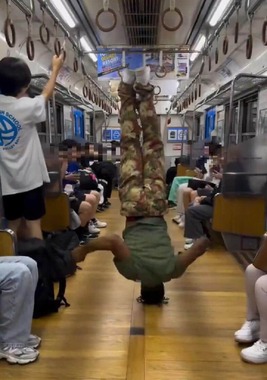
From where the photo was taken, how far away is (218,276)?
3.41 m

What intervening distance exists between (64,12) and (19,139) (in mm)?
3385

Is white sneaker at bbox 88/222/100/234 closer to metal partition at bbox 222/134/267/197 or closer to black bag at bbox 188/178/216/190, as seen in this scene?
black bag at bbox 188/178/216/190

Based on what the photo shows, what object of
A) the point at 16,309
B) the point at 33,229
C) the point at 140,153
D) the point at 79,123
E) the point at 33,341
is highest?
the point at 79,123

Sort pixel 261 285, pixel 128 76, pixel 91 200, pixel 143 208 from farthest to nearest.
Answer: pixel 91 200 < pixel 128 76 < pixel 143 208 < pixel 261 285

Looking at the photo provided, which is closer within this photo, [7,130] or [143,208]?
[7,130]

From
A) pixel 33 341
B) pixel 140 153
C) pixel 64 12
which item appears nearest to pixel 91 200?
pixel 140 153

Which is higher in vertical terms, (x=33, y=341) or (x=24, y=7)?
(x=24, y=7)

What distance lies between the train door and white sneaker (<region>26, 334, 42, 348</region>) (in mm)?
7171

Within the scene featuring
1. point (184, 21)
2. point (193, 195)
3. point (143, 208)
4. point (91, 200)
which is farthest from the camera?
point (184, 21)

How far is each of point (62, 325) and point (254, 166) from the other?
6.51ft

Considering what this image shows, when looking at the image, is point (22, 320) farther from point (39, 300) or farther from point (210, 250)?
point (210, 250)

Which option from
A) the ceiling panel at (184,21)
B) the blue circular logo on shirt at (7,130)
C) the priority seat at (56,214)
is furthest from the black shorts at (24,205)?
the ceiling panel at (184,21)

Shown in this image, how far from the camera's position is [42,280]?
2568 millimetres

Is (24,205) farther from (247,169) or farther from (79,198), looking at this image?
(247,169)
